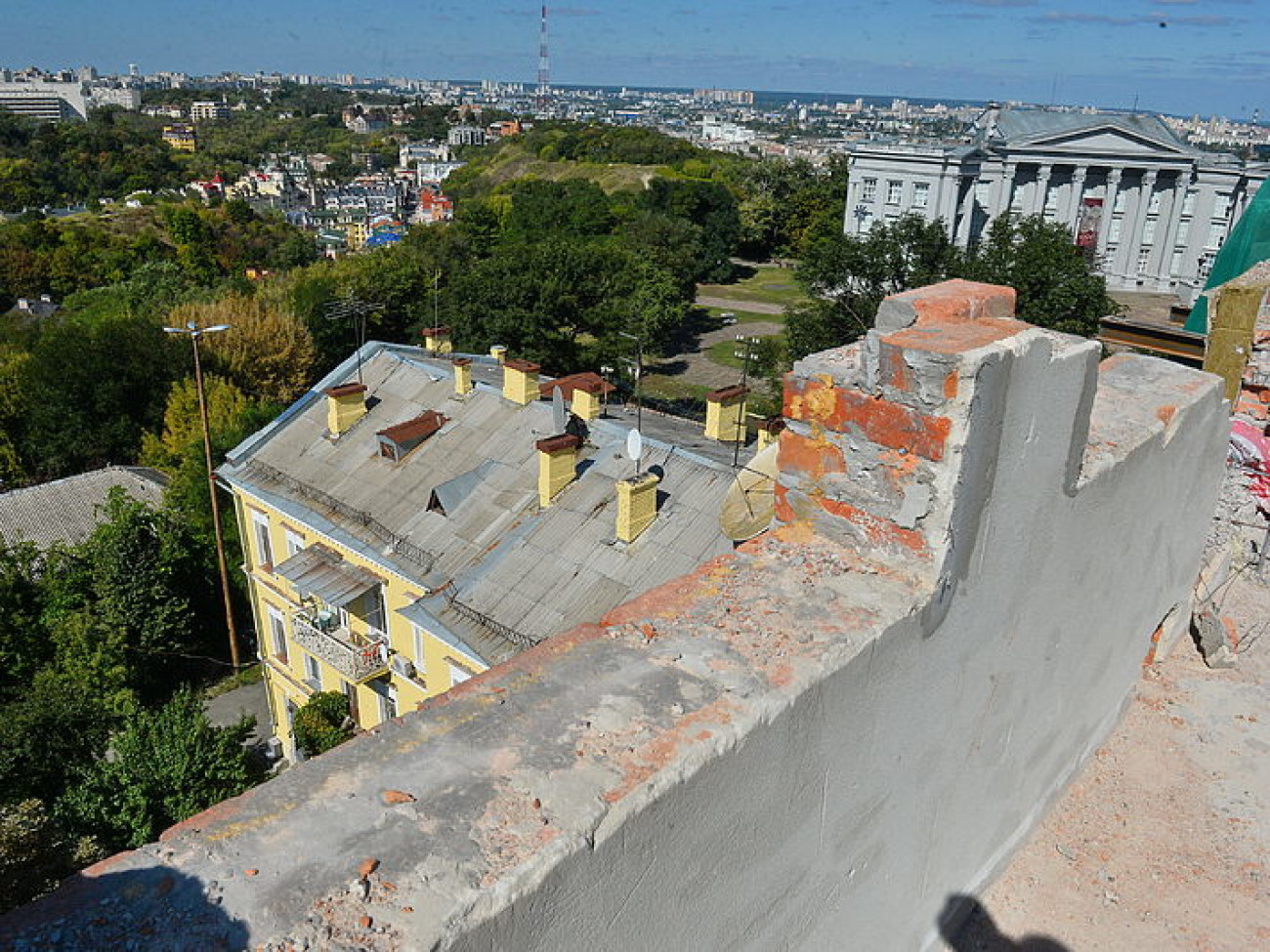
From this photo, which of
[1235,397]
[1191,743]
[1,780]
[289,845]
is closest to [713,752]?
[289,845]

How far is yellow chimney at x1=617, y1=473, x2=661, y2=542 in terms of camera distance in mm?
13516

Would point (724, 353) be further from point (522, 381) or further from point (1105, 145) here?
A: point (522, 381)

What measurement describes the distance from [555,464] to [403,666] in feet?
14.8

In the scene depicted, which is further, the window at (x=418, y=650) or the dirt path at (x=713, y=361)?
the dirt path at (x=713, y=361)

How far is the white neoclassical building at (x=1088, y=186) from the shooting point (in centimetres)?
5966

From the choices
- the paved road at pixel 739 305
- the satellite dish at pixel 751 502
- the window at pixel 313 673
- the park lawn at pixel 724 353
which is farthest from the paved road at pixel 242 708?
the paved road at pixel 739 305

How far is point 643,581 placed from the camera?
1321 centimetres

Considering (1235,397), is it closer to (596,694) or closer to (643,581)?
(643,581)

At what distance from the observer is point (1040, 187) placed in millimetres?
61312

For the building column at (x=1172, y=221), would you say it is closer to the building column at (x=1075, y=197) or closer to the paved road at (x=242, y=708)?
the building column at (x=1075, y=197)

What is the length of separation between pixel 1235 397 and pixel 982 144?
58824 millimetres

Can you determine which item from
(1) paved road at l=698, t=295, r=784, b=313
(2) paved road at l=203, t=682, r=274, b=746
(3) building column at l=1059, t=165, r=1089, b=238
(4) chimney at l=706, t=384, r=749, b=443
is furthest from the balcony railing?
(3) building column at l=1059, t=165, r=1089, b=238

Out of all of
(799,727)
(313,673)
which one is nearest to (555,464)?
(313,673)

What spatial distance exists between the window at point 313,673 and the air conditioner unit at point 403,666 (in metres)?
3.45
